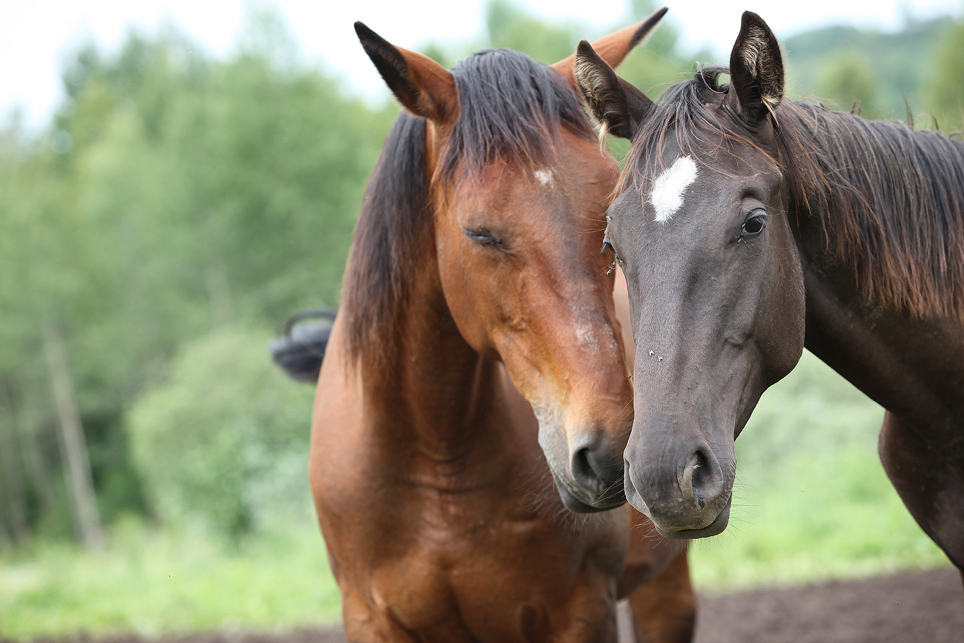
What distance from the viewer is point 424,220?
273cm

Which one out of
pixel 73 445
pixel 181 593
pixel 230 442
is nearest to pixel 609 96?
pixel 181 593

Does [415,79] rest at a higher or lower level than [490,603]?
higher

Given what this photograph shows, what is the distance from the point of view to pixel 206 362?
15188 mm

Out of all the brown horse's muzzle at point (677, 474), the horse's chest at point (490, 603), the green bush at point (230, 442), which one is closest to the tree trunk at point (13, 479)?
the green bush at point (230, 442)

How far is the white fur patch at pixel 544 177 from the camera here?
7.82ft

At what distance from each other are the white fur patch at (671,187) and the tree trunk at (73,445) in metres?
28.0

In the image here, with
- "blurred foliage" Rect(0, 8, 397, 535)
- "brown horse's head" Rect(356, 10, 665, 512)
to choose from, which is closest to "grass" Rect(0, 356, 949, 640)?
"brown horse's head" Rect(356, 10, 665, 512)

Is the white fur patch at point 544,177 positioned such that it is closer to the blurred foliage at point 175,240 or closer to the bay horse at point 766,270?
the bay horse at point 766,270

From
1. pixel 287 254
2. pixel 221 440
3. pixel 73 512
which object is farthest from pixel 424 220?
pixel 73 512

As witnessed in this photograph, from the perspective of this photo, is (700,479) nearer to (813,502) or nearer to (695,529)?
(695,529)

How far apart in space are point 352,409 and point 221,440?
446 inches

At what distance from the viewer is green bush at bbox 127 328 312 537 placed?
12.8 meters

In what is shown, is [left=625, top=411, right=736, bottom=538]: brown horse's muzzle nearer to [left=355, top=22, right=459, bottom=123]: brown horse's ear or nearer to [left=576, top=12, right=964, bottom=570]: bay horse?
[left=576, top=12, right=964, bottom=570]: bay horse

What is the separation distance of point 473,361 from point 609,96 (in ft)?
3.42
